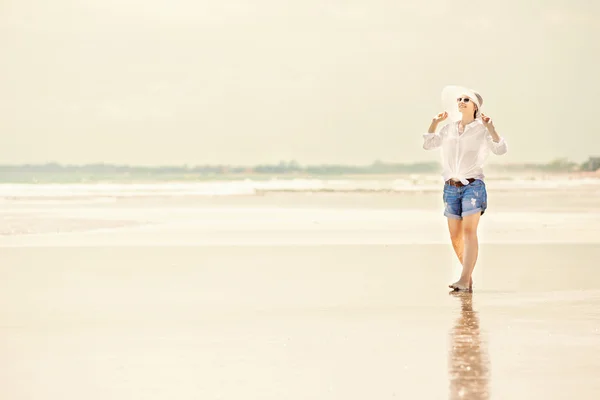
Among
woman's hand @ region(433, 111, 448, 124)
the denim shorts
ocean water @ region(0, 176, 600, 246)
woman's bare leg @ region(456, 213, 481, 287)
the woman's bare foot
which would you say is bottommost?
the woman's bare foot

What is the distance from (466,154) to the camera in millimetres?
9102

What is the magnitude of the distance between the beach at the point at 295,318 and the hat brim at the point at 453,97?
1403 millimetres

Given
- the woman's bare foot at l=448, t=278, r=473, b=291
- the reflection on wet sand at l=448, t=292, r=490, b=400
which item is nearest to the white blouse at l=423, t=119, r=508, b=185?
the woman's bare foot at l=448, t=278, r=473, b=291

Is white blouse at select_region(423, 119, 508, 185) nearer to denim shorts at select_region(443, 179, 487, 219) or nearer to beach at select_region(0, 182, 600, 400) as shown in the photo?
denim shorts at select_region(443, 179, 487, 219)

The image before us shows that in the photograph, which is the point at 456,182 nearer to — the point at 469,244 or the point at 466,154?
the point at 466,154

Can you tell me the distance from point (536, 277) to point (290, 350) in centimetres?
447

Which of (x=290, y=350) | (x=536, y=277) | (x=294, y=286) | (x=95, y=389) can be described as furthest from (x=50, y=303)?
(x=536, y=277)

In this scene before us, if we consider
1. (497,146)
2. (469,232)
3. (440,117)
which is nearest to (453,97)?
(440,117)

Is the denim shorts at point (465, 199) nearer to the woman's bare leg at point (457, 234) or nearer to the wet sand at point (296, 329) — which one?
the woman's bare leg at point (457, 234)

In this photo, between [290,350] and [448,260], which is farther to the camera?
[448,260]

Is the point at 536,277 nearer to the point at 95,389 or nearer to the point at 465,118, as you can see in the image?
the point at 465,118

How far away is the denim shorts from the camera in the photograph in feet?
29.9

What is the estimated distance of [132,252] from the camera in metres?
12.9

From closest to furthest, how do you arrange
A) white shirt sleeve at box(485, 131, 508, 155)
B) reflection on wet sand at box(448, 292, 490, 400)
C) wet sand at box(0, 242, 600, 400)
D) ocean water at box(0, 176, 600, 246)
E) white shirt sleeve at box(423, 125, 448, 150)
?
reflection on wet sand at box(448, 292, 490, 400)
wet sand at box(0, 242, 600, 400)
white shirt sleeve at box(485, 131, 508, 155)
white shirt sleeve at box(423, 125, 448, 150)
ocean water at box(0, 176, 600, 246)
